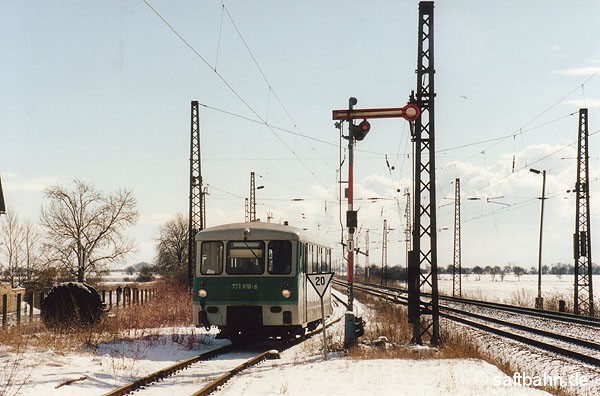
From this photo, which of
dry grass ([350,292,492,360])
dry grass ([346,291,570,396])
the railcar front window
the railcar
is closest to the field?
dry grass ([350,292,492,360])

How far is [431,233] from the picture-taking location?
1636 centimetres

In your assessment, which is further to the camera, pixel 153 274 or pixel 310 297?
pixel 153 274

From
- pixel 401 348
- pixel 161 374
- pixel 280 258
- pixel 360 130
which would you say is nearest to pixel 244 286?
pixel 280 258

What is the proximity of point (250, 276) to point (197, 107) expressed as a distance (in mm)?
16723

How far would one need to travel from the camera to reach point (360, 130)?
16844 millimetres

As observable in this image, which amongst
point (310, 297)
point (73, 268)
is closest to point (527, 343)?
point (310, 297)

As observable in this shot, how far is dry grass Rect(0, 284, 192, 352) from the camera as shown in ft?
44.9

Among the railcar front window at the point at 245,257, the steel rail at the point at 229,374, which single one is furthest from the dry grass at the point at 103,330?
the steel rail at the point at 229,374

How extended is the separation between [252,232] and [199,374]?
4.96 m

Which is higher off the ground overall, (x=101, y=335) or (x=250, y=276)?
(x=250, y=276)

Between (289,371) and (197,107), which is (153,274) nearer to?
(197,107)

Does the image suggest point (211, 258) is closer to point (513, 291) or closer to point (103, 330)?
point (103, 330)

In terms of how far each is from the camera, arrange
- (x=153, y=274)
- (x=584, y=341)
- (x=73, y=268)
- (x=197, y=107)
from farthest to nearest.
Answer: (x=153, y=274)
(x=73, y=268)
(x=197, y=107)
(x=584, y=341)

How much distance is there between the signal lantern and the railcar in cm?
280
